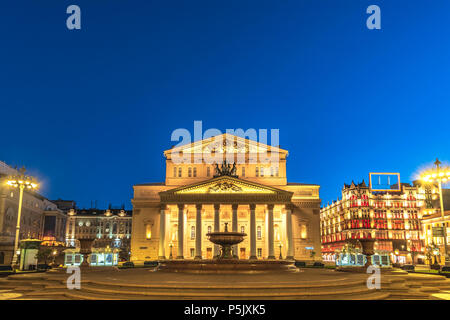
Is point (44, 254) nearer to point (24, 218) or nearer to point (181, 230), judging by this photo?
point (181, 230)

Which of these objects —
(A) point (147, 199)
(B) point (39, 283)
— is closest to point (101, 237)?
(A) point (147, 199)

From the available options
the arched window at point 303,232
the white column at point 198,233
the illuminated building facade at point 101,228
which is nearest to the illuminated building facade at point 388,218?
the arched window at point 303,232

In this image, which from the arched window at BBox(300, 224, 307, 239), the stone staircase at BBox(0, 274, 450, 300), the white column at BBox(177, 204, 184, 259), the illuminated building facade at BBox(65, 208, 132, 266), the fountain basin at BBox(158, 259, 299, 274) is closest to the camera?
the stone staircase at BBox(0, 274, 450, 300)

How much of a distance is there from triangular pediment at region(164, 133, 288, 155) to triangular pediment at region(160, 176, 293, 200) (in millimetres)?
11623

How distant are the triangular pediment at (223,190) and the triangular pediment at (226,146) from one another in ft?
38.1

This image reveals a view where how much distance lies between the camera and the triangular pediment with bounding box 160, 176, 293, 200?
5581 cm

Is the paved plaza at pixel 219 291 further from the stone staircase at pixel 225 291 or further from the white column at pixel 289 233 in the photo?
the white column at pixel 289 233

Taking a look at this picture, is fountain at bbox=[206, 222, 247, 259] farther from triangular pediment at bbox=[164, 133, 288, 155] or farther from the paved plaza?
triangular pediment at bbox=[164, 133, 288, 155]

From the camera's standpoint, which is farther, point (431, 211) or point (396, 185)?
point (396, 185)

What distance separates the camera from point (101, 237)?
402 ft

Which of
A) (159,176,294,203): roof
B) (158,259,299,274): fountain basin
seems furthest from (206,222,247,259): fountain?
(159,176,294,203): roof

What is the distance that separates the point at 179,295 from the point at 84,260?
16868 mm
